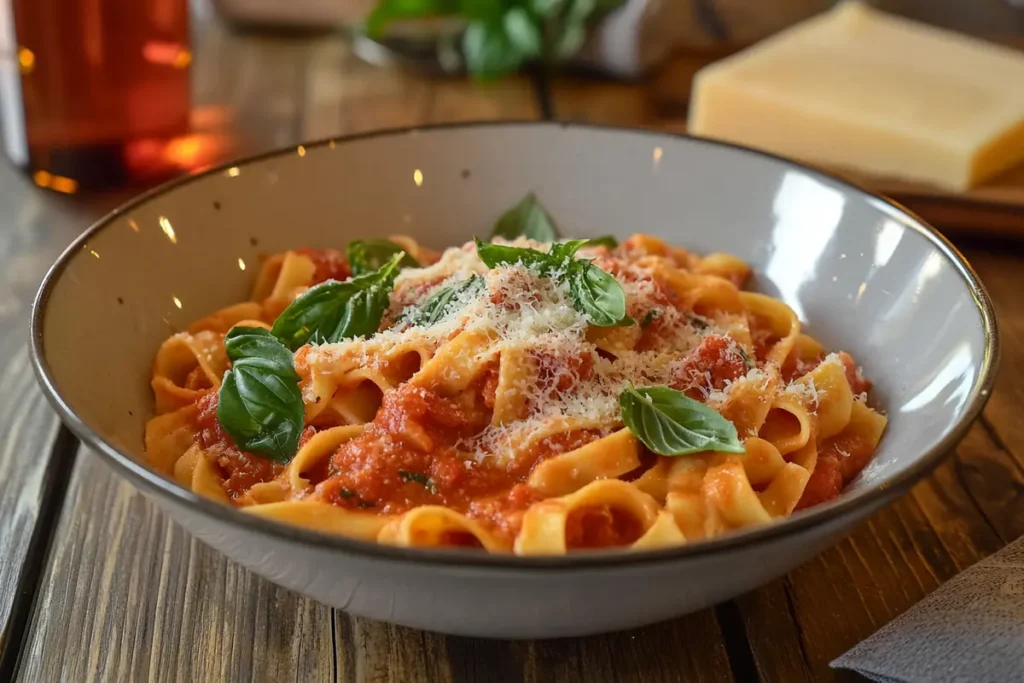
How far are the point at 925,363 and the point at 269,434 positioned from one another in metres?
1.63

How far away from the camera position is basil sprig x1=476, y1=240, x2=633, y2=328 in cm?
250

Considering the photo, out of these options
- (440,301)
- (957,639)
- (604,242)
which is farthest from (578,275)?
(957,639)

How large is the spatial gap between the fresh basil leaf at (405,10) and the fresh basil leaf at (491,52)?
18 cm

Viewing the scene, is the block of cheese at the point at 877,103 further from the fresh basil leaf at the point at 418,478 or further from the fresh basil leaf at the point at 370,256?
the fresh basil leaf at the point at 418,478

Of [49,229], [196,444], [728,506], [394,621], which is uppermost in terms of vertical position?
[728,506]

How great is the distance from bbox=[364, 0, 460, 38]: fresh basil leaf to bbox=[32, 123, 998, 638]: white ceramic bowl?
84.1 inches

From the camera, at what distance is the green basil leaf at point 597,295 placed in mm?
2492

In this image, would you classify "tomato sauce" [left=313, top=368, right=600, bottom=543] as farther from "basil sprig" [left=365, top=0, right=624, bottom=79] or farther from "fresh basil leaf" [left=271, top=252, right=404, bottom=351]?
"basil sprig" [left=365, top=0, right=624, bottom=79]

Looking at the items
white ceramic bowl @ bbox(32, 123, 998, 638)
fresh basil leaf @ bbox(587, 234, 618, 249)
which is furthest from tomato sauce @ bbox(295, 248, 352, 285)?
fresh basil leaf @ bbox(587, 234, 618, 249)

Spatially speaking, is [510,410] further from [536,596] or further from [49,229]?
[49,229]

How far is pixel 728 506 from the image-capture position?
2.24 m

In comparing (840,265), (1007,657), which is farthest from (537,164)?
(1007,657)

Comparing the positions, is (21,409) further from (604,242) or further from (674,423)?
(674,423)

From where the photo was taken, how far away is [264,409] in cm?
256
